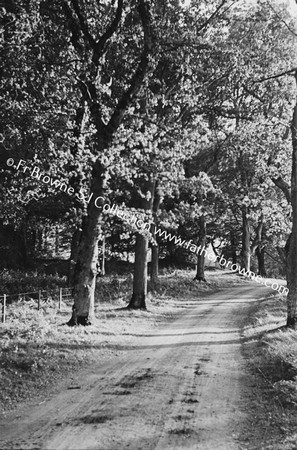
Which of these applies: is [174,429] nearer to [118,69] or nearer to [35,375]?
[35,375]

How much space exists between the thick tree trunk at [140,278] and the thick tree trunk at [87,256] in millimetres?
5833

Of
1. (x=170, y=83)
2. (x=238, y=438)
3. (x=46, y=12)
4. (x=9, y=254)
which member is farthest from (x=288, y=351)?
(x=9, y=254)

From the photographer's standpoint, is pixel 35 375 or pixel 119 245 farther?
pixel 119 245

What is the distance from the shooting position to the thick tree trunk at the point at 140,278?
19656 mm

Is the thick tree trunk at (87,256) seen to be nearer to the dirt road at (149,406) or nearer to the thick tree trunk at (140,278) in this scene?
the dirt road at (149,406)

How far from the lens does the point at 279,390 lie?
8164 mm

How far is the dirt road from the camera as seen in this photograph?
6000mm

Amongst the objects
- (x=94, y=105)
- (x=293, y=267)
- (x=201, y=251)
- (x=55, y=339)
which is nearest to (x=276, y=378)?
(x=55, y=339)

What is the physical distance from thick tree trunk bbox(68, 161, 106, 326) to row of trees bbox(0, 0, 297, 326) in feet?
0.11

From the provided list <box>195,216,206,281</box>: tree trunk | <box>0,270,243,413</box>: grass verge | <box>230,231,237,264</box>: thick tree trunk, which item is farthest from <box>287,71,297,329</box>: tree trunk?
<box>230,231,237,264</box>: thick tree trunk

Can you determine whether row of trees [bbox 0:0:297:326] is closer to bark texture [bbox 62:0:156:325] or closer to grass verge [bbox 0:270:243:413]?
bark texture [bbox 62:0:156:325]

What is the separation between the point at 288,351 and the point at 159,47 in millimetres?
9263

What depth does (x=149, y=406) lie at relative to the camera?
737 cm

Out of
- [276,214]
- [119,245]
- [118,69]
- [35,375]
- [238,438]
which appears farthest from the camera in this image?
[119,245]
